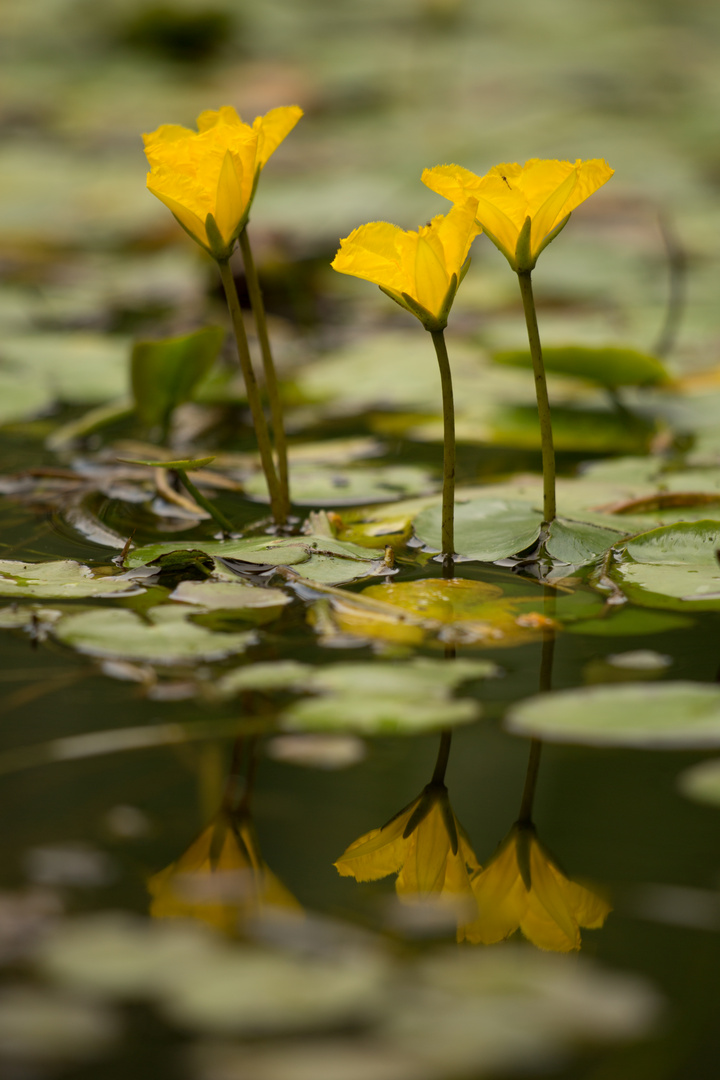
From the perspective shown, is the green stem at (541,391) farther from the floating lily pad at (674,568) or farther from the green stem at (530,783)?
the green stem at (530,783)

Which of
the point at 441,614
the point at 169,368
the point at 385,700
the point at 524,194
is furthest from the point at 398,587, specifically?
the point at 169,368

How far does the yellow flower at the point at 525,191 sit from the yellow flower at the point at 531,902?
39 cm

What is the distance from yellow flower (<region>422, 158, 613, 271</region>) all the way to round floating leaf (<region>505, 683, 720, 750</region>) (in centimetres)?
30

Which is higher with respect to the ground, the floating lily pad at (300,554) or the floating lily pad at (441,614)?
the floating lily pad at (300,554)

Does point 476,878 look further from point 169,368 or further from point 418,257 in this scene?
point 169,368

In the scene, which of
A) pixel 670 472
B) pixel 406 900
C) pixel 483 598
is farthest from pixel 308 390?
pixel 406 900

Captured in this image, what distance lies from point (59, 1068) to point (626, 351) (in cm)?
88

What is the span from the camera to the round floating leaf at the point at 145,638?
1.83ft

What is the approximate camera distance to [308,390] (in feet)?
4.45

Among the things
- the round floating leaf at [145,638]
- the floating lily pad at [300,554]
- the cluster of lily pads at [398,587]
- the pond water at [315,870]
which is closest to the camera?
the pond water at [315,870]

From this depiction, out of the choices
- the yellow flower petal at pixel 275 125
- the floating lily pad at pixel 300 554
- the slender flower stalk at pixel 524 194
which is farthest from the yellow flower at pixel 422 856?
the yellow flower petal at pixel 275 125

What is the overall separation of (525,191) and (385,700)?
0.34 meters

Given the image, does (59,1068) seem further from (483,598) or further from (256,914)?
(483,598)

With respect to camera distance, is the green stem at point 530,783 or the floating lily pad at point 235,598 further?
the floating lily pad at point 235,598
